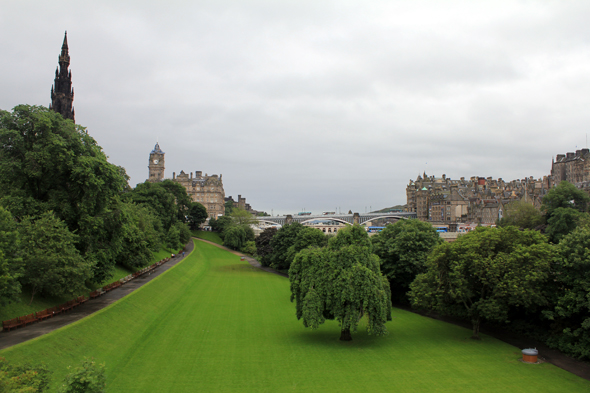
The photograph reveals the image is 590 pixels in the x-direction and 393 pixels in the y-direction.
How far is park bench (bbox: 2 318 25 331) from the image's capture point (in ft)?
80.7

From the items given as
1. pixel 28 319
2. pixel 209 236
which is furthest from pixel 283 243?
pixel 209 236

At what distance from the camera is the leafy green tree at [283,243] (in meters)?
70.8

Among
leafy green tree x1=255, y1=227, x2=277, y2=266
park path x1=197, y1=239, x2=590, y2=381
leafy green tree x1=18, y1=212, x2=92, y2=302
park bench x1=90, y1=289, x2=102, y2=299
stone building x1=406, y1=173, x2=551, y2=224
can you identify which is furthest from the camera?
stone building x1=406, y1=173, x2=551, y2=224

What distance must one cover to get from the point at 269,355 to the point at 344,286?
249 inches

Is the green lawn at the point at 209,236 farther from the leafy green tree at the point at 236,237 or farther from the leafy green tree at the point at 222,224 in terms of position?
the leafy green tree at the point at 236,237

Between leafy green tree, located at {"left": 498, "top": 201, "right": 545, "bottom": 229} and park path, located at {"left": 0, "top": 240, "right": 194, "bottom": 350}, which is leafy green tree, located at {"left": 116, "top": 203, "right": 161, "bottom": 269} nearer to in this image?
park path, located at {"left": 0, "top": 240, "right": 194, "bottom": 350}

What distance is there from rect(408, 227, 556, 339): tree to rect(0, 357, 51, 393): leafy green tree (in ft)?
79.6

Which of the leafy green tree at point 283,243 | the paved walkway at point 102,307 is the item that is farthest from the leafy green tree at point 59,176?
the leafy green tree at point 283,243

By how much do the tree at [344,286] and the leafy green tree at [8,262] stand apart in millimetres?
16678

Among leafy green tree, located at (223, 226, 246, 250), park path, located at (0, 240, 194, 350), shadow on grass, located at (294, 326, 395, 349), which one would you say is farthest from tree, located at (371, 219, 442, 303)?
leafy green tree, located at (223, 226, 246, 250)

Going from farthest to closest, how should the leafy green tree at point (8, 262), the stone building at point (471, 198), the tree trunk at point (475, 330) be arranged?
the stone building at point (471, 198) < the tree trunk at point (475, 330) < the leafy green tree at point (8, 262)

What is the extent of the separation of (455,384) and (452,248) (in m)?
11.2

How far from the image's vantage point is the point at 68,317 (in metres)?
29.2

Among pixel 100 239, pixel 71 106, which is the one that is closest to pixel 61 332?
pixel 100 239
